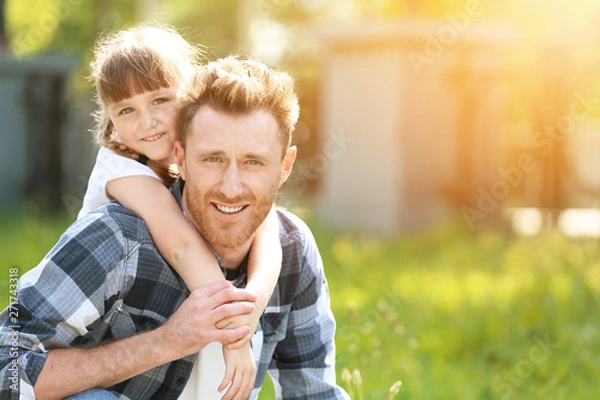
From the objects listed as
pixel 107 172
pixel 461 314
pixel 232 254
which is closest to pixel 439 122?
pixel 461 314

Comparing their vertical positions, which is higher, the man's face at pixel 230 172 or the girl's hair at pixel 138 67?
the girl's hair at pixel 138 67

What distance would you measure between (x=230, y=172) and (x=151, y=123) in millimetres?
555

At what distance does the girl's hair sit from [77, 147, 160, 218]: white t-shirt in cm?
9

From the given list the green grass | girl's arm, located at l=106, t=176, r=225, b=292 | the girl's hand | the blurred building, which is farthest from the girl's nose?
the blurred building

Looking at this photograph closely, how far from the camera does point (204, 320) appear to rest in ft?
8.35

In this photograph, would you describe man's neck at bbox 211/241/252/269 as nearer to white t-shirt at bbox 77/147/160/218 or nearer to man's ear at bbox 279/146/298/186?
man's ear at bbox 279/146/298/186

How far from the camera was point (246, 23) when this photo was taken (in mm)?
24578

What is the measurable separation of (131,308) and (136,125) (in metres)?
0.74

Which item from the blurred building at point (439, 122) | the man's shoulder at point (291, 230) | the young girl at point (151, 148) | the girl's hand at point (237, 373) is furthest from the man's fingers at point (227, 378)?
the blurred building at point (439, 122)

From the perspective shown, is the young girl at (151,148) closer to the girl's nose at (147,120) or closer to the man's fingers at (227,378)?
the girl's nose at (147,120)

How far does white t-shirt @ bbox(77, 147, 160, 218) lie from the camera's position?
307 cm

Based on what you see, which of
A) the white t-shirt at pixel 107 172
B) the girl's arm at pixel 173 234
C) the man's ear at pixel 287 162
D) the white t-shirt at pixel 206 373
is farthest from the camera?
the white t-shirt at pixel 107 172

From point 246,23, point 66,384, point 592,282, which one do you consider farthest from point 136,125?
point 246,23

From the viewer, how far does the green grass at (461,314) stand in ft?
15.2
